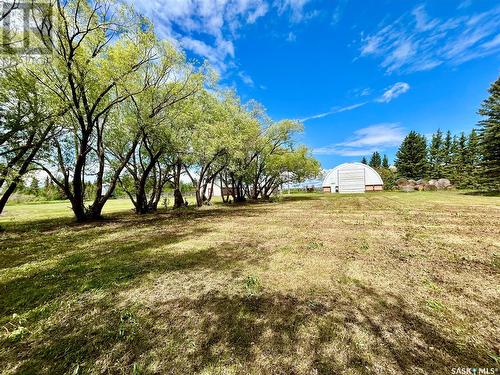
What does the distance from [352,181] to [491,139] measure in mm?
24984

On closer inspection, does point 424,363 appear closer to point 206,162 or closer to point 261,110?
point 206,162

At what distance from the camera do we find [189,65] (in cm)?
1324

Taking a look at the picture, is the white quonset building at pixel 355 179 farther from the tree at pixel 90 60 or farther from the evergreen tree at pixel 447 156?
the tree at pixel 90 60

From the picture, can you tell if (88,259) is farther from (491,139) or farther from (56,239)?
(491,139)

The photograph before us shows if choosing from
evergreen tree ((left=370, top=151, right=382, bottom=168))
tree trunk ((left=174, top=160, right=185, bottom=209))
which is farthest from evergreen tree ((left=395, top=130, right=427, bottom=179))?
tree trunk ((left=174, top=160, right=185, bottom=209))

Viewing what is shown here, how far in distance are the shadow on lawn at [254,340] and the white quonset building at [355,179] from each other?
50.3 m

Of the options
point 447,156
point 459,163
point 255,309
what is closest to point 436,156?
point 447,156

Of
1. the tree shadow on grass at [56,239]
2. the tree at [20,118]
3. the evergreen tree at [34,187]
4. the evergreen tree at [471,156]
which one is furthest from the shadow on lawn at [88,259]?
the evergreen tree at [471,156]

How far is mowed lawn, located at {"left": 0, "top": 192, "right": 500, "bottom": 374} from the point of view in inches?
101

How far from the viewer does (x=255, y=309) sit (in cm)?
358

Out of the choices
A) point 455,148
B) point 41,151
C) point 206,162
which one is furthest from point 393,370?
point 455,148

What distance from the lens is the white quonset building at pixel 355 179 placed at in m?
48.7

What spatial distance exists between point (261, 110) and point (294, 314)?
2414cm

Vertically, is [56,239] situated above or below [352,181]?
below
